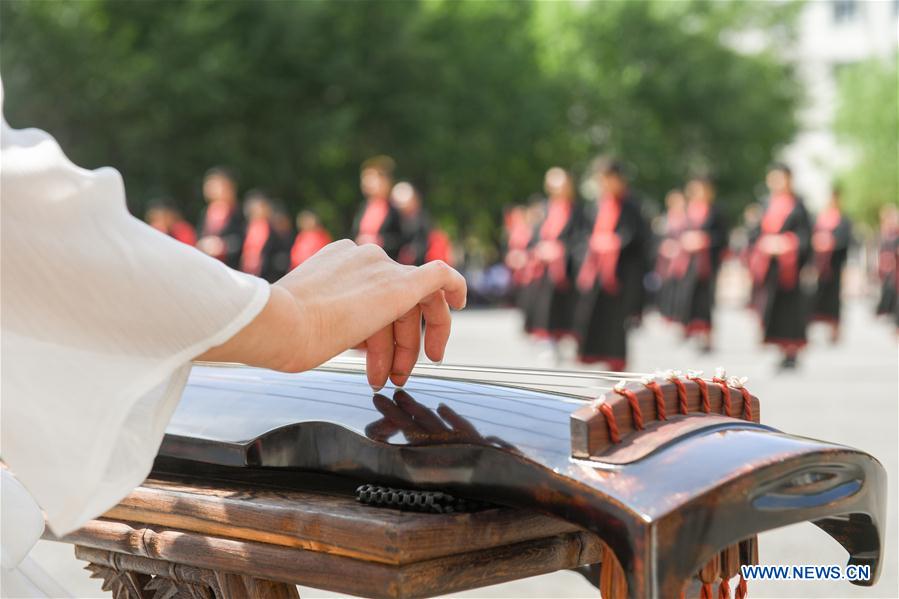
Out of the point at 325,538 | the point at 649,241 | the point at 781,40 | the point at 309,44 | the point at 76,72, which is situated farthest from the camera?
the point at 781,40

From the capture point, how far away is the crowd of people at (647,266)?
946 centimetres

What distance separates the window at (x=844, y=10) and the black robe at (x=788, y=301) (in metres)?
44.4

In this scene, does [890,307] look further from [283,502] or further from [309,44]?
[283,502]

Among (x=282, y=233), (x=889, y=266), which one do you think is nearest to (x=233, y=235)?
(x=282, y=233)

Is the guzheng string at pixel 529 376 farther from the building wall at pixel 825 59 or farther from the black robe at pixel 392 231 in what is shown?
the building wall at pixel 825 59

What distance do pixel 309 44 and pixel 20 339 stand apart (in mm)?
25315

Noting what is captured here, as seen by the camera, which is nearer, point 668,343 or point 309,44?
point 668,343

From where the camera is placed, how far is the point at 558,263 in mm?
11219

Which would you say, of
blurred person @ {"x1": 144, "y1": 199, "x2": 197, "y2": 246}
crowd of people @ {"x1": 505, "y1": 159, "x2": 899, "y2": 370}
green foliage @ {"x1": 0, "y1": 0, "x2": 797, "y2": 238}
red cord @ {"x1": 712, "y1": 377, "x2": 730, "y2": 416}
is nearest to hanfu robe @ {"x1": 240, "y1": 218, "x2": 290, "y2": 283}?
blurred person @ {"x1": 144, "y1": 199, "x2": 197, "y2": 246}

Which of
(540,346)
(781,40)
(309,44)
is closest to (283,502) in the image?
(540,346)

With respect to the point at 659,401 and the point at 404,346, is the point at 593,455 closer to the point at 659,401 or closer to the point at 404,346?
the point at 659,401

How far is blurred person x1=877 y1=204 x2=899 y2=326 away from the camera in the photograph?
1806 cm

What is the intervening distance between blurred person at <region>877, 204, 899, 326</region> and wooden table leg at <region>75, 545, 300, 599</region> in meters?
17.0

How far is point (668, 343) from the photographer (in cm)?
1455
